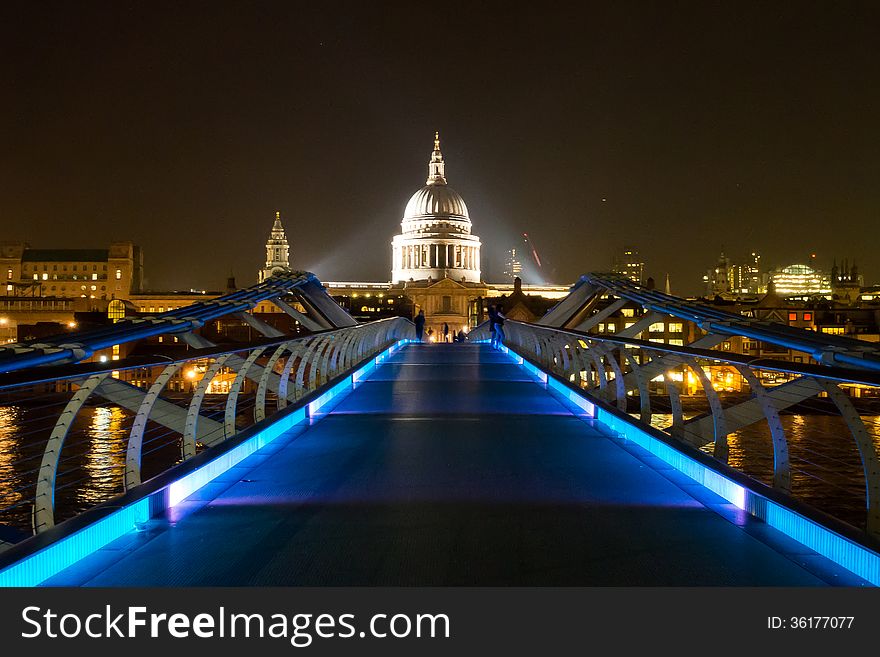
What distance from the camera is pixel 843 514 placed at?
2428 centimetres

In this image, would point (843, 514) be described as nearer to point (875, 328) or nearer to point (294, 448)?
point (294, 448)

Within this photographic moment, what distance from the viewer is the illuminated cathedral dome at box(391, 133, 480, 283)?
143m

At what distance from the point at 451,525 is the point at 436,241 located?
137876 mm

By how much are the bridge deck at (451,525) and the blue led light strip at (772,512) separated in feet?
0.30

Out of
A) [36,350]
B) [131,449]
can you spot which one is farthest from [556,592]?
[36,350]

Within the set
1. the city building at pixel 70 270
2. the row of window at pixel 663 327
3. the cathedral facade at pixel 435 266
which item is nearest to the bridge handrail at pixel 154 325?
the row of window at pixel 663 327

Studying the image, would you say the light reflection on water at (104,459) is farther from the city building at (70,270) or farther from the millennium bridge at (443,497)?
the city building at (70,270)

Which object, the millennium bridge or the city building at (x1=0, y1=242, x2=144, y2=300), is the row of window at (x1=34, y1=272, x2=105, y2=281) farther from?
the millennium bridge

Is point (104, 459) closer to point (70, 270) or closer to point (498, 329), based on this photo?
point (498, 329)

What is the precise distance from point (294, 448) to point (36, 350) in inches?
142

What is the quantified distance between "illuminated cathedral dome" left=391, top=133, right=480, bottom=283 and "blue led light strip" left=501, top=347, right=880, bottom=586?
5163 inches

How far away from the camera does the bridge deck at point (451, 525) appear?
462 cm

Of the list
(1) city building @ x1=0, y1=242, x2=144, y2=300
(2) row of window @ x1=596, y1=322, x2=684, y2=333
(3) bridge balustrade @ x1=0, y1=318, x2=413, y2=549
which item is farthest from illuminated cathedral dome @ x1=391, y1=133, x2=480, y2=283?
(3) bridge balustrade @ x1=0, y1=318, x2=413, y2=549

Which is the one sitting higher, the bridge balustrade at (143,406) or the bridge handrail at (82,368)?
the bridge handrail at (82,368)
